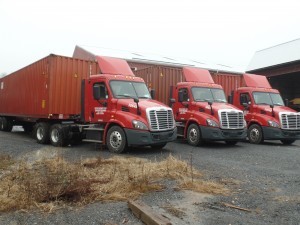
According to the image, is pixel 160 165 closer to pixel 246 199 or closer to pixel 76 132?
pixel 246 199

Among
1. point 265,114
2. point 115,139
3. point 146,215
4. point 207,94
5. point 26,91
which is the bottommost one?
point 146,215

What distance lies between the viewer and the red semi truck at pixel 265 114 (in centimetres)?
1418

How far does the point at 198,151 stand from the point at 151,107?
7.88ft

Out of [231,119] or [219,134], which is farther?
[231,119]

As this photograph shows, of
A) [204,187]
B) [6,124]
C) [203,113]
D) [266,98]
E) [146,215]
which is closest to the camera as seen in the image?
[146,215]

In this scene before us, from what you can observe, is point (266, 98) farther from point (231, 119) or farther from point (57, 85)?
point (57, 85)

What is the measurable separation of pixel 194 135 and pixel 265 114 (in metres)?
3.43

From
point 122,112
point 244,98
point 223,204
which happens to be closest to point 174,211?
point 223,204

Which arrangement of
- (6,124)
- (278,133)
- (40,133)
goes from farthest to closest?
(6,124) < (278,133) < (40,133)

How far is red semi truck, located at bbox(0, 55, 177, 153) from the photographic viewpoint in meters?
10.7

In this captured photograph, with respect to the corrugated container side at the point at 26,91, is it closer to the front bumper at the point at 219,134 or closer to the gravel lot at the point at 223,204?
the front bumper at the point at 219,134

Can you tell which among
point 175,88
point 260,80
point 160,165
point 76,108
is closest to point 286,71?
point 260,80

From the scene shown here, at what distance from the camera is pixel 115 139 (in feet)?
35.6

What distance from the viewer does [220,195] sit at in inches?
233
